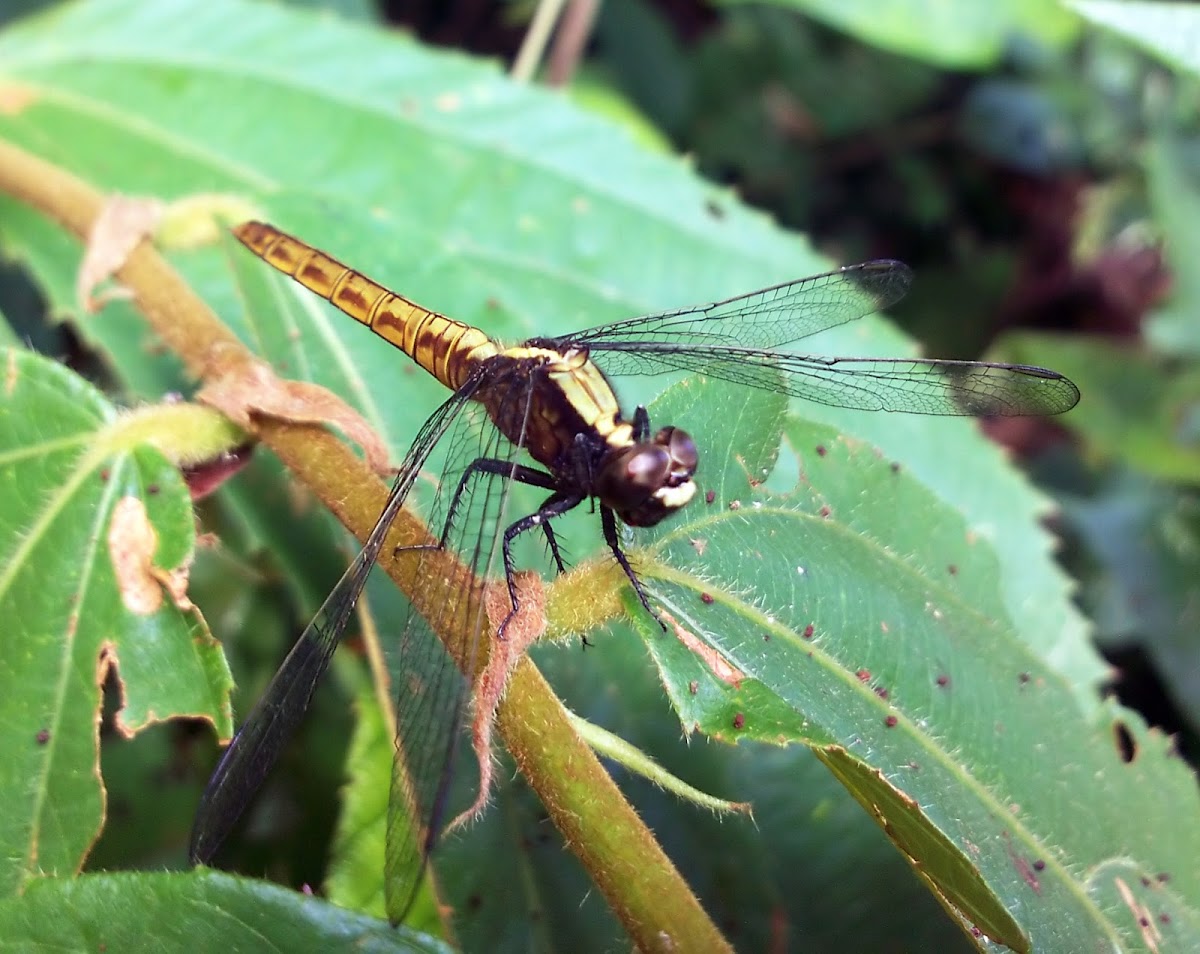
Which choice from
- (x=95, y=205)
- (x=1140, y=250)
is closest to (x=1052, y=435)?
Result: (x=1140, y=250)

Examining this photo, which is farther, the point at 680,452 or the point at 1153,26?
the point at 1153,26

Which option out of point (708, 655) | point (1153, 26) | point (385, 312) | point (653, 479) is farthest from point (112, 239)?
point (1153, 26)

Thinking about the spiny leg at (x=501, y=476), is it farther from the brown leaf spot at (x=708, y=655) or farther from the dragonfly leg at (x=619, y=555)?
the brown leaf spot at (x=708, y=655)

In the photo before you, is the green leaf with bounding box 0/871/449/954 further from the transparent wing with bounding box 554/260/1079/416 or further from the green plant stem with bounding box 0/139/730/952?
the transparent wing with bounding box 554/260/1079/416

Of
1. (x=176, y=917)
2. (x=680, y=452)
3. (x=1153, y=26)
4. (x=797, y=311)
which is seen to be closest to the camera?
(x=176, y=917)

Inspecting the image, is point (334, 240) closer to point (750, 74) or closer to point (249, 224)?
point (249, 224)

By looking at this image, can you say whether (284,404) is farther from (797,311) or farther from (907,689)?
(797,311)

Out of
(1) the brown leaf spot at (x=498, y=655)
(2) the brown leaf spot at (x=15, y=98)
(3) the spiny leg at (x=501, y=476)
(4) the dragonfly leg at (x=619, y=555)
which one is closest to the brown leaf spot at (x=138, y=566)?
(3) the spiny leg at (x=501, y=476)
